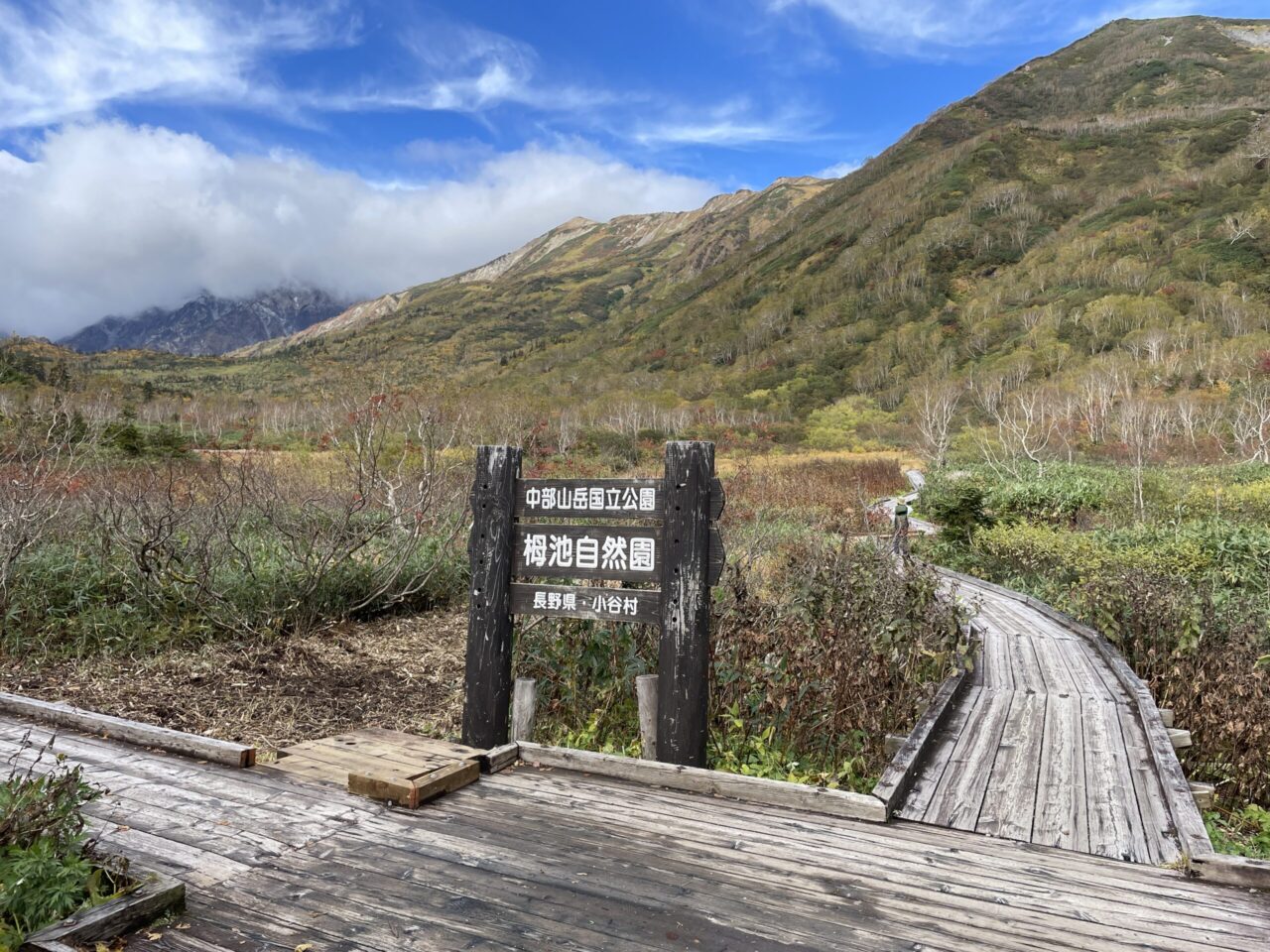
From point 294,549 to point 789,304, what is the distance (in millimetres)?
109271

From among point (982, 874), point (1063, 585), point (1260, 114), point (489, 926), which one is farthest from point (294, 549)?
point (1260, 114)

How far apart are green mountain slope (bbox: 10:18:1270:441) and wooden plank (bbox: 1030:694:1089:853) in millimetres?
33177

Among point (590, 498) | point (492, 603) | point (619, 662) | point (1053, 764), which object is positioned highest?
point (590, 498)

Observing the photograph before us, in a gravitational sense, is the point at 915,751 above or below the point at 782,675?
below

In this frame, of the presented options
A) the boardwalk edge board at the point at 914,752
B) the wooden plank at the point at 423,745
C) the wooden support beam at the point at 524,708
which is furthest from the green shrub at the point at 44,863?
the boardwalk edge board at the point at 914,752

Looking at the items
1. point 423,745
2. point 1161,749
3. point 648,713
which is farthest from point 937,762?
point 423,745

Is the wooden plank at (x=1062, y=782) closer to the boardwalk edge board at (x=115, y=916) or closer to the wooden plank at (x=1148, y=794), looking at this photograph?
the wooden plank at (x=1148, y=794)

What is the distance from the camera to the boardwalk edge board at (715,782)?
10.9ft

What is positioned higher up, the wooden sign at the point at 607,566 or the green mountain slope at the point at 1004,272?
the green mountain slope at the point at 1004,272

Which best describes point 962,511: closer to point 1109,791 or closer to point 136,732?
point 1109,791

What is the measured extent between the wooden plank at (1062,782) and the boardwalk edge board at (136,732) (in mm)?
3577

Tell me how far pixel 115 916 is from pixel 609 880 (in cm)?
144

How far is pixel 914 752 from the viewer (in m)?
4.01

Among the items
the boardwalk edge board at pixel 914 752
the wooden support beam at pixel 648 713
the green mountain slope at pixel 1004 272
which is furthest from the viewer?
the green mountain slope at pixel 1004 272
